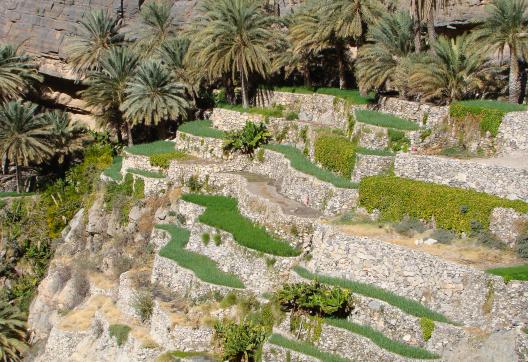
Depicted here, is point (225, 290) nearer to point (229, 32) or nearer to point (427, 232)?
point (427, 232)

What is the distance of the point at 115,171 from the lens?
44.6m

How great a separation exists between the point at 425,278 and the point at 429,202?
11.1 ft

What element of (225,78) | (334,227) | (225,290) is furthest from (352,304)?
(225,78)

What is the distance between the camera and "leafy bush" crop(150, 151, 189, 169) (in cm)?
4225

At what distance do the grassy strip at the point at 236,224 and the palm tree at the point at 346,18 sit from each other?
9.81 metres

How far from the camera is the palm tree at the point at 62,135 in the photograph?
48.9 meters

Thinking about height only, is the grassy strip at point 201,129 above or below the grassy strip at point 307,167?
above

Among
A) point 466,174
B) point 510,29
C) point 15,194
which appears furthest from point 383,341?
point 15,194

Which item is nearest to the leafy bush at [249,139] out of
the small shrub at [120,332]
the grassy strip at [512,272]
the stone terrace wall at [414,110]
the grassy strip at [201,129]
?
the grassy strip at [201,129]

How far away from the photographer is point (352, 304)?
28094mm

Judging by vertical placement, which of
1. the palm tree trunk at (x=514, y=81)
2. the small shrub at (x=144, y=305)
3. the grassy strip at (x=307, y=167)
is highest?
the palm tree trunk at (x=514, y=81)

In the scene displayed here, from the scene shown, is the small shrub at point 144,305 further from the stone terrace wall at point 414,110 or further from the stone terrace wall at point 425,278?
the stone terrace wall at point 414,110

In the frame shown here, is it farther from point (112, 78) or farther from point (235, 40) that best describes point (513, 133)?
point (112, 78)

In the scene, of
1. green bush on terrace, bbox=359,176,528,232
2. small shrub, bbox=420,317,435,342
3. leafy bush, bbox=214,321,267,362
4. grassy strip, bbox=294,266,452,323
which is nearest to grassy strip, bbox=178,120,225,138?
green bush on terrace, bbox=359,176,528,232
